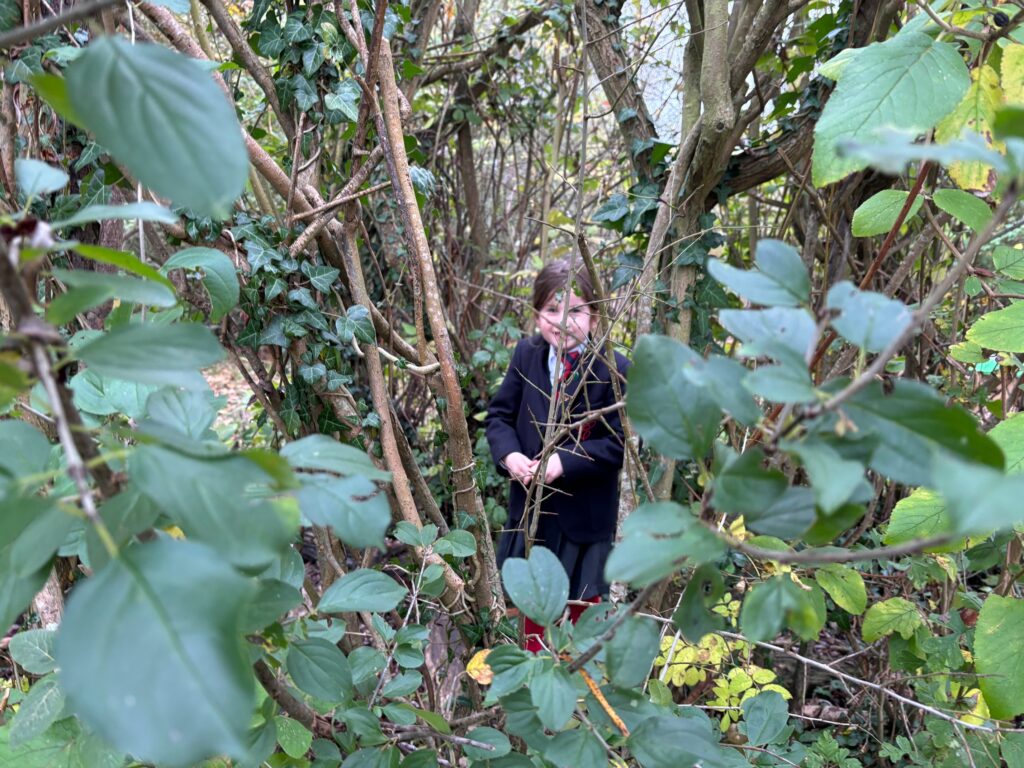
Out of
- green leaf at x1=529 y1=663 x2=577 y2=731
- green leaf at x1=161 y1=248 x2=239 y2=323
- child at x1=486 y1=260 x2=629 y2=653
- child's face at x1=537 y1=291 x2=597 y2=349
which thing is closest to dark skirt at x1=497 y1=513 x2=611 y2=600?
child at x1=486 y1=260 x2=629 y2=653

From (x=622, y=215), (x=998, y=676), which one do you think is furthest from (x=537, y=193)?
(x=998, y=676)

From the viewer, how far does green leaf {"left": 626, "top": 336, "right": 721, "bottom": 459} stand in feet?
1.53

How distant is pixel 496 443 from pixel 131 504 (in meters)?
1.85

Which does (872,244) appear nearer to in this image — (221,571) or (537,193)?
(537,193)

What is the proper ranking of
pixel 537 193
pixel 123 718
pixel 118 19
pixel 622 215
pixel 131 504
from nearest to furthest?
pixel 123 718 → pixel 131 504 → pixel 118 19 → pixel 622 215 → pixel 537 193

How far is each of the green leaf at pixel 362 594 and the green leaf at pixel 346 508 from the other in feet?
0.96

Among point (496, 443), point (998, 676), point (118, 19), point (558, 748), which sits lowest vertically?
point (496, 443)

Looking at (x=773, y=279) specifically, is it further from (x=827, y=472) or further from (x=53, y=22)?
(x=53, y=22)

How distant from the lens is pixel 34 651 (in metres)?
0.81

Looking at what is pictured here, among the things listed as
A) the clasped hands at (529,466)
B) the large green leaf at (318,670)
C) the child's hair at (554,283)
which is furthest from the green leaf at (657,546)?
the child's hair at (554,283)

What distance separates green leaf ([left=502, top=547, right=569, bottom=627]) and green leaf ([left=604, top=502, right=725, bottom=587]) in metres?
0.23

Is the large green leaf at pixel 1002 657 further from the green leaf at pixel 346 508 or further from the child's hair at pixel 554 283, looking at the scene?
the child's hair at pixel 554 283

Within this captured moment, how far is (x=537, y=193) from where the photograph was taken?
3549mm

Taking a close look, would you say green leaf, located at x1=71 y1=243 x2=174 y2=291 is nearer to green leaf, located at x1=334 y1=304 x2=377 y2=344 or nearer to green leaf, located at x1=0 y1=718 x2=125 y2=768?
green leaf, located at x1=0 y1=718 x2=125 y2=768
